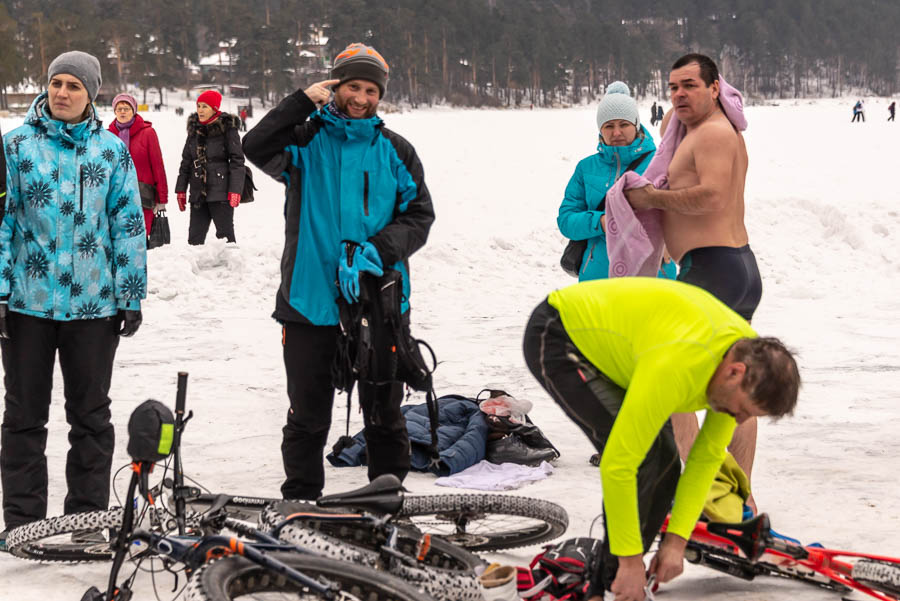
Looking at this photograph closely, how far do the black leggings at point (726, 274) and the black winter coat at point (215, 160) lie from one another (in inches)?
268

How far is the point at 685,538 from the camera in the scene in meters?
3.18

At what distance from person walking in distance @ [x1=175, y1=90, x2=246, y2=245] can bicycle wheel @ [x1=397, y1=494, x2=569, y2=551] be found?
22.1ft

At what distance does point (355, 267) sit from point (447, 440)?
4.95 ft

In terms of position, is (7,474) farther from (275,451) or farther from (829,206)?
(829,206)

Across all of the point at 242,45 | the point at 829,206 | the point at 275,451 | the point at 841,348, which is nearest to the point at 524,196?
the point at 829,206

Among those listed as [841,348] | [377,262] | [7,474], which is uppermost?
[377,262]

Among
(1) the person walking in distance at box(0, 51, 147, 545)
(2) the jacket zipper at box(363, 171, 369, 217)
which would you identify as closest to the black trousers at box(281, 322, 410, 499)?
(2) the jacket zipper at box(363, 171, 369, 217)

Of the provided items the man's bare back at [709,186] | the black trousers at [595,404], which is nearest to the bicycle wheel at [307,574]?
the black trousers at [595,404]

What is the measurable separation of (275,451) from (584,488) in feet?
5.69

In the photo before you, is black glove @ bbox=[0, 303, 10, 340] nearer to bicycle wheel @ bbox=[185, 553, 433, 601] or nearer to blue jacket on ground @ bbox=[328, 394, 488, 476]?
bicycle wheel @ bbox=[185, 553, 433, 601]

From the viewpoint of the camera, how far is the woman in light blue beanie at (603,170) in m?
5.39

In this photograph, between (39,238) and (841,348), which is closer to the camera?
(39,238)

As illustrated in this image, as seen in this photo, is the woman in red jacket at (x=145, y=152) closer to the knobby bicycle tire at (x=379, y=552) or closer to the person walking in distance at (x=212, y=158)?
the person walking in distance at (x=212, y=158)

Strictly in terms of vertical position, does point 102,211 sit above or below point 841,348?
above
